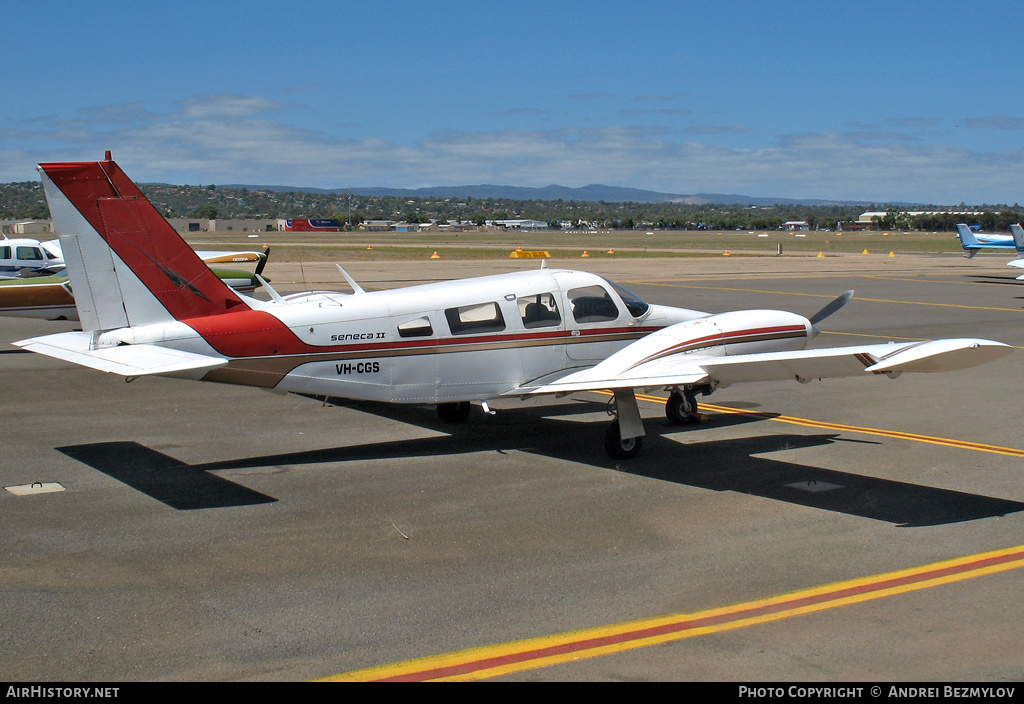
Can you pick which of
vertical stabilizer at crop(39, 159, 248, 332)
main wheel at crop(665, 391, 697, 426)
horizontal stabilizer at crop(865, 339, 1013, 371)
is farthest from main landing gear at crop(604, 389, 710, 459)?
vertical stabilizer at crop(39, 159, 248, 332)

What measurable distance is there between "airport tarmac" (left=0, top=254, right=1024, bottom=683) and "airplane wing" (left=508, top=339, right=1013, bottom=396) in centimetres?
109

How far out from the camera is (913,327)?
24.9 m

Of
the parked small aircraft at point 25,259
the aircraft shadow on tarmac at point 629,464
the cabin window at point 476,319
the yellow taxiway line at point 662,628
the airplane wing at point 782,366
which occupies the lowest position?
the yellow taxiway line at point 662,628

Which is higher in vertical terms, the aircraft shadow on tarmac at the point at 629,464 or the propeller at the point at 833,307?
the propeller at the point at 833,307

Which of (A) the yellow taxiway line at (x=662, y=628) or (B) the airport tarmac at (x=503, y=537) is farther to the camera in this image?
(B) the airport tarmac at (x=503, y=537)

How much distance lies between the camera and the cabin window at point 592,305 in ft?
39.8

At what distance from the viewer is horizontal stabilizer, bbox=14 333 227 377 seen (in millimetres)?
9258

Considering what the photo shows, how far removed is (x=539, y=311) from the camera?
38.8ft

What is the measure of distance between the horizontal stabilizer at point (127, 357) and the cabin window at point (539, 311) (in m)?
3.81

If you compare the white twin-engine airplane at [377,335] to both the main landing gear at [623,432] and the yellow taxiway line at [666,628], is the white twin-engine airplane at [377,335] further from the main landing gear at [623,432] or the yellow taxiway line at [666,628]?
the yellow taxiway line at [666,628]

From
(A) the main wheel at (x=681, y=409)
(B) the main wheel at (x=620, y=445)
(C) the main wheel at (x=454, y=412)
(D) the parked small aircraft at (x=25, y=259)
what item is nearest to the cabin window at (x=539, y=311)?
(B) the main wheel at (x=620, y=445)

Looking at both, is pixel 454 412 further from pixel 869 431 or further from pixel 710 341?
pixel 869 431

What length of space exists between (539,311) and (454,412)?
7.62 feet
